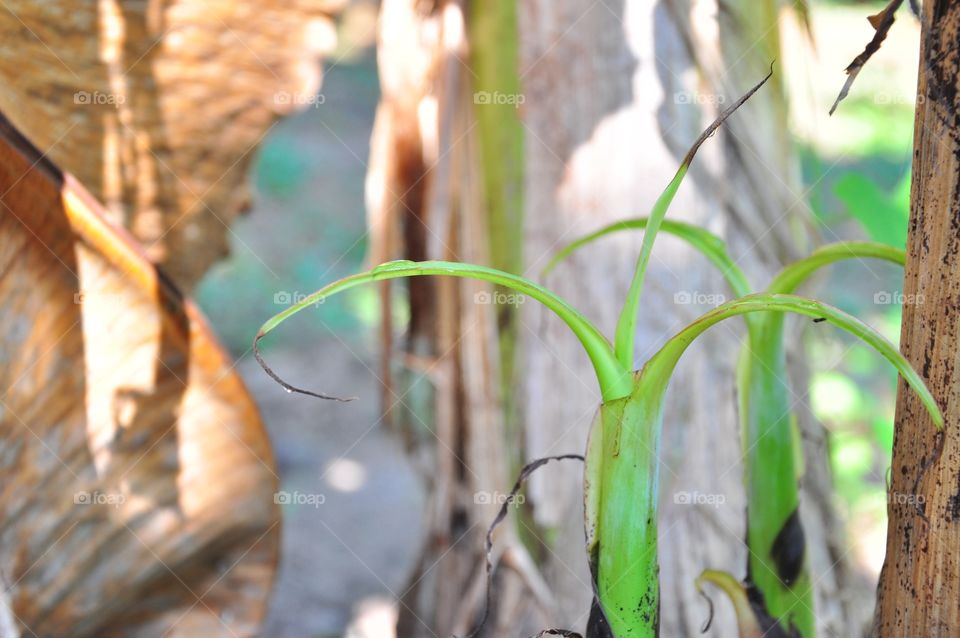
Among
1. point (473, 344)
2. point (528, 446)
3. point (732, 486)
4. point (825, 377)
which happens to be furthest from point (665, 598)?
point (825, 377)

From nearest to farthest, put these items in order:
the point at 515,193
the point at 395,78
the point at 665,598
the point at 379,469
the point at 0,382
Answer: the point at 0,382
the point at 665,598
the point at 515,193
the point at 395,78
the point at 379,469

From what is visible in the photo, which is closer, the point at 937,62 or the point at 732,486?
the point at 937,62

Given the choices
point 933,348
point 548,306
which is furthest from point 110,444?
point 933,348

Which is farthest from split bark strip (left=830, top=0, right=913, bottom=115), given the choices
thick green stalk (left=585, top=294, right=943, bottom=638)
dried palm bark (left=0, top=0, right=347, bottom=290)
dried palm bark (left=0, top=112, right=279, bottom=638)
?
dried palm bark (left=0, top=0, right=347, bottom=290)

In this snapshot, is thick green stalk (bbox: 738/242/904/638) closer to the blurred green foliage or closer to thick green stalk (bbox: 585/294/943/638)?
thick green stalk (bbox: 585/294/943/638)

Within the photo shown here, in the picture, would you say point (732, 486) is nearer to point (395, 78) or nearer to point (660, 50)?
point (660, 50)

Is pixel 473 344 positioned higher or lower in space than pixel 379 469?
higher
